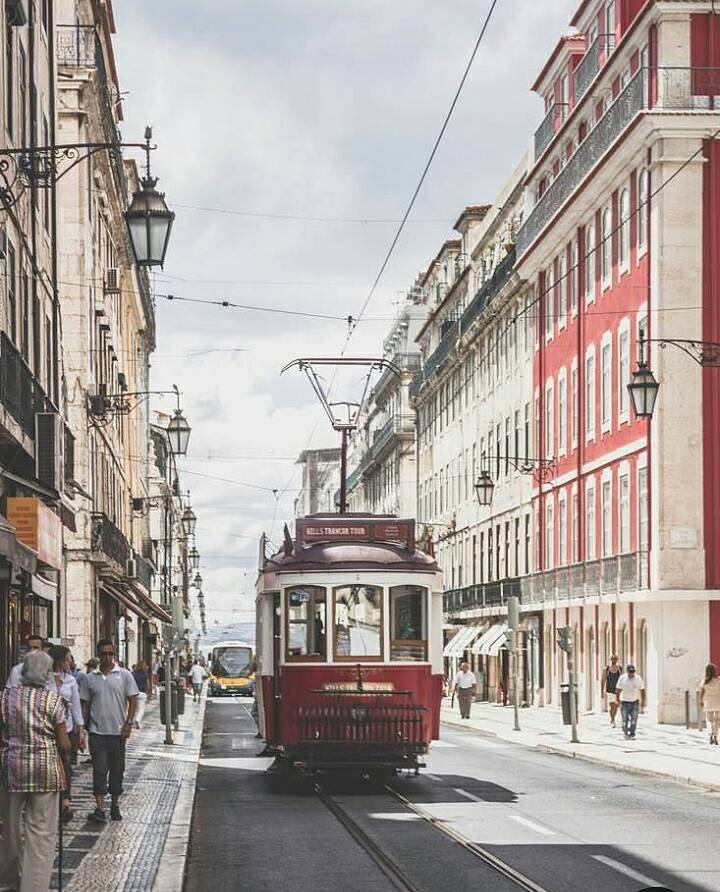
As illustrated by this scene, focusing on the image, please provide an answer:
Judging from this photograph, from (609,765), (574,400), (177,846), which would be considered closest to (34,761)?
(177,846)

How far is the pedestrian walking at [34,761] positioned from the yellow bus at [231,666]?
73.6 meters

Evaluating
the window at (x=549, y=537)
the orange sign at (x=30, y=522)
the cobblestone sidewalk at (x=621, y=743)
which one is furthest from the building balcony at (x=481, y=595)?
the orange sign at (x=30, y=522)

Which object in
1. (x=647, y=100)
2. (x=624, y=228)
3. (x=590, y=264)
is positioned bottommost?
(x=590, y=264)

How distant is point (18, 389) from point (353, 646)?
5039 mm

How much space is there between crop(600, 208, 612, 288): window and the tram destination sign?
26.0m

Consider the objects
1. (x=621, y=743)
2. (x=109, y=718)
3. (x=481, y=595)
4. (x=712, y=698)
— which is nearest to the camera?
(x=109, y=718)

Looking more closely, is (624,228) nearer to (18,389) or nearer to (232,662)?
(18,389)

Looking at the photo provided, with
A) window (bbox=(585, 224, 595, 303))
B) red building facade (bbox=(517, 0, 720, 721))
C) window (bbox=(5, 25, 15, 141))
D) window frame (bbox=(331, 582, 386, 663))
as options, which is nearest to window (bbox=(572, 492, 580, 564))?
red building facade (bbox=(517, 0, 720, 721))

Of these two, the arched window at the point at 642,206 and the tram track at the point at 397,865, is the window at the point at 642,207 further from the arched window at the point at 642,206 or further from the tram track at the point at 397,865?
the tram track at the point at 397,865

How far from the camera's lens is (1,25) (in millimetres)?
23328

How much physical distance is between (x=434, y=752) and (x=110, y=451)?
22.1 metres

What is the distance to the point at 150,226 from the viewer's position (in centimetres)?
1512

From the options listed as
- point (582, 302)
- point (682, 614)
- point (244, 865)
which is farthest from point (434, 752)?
point (582, 302)

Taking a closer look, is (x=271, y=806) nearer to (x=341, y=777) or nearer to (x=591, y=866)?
(x=341, y=777)
